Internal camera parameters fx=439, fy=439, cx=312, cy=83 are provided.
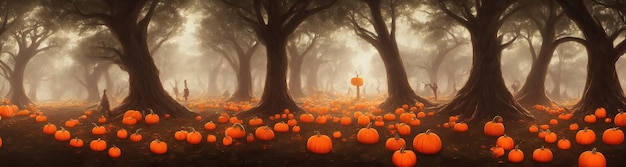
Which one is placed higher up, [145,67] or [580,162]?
[145,67]

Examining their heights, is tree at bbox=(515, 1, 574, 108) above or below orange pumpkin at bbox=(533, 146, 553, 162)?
above

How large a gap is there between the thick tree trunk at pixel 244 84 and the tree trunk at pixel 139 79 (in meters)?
13.4

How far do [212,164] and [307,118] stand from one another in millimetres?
6755

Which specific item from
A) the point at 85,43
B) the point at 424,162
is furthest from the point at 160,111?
the point at 85,43

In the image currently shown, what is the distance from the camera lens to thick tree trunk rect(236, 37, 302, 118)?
19.0 metres

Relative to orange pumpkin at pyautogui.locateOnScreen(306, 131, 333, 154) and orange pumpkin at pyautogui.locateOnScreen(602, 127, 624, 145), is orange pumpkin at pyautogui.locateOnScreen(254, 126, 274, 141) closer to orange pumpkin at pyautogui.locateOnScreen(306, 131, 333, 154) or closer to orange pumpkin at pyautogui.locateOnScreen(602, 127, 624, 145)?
orange pumpkin at pyautogui.locateOnScreen(306, 131, 333, 154)

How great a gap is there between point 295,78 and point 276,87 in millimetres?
19151

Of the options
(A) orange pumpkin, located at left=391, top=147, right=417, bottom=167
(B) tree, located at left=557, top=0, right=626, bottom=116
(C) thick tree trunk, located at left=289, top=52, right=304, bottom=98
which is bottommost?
(A) orange pumpkin, located at left=391, top=147, right=417, bottom=167

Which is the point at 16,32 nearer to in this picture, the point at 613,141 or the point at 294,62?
the point at 294,62

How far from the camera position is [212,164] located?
10242mm

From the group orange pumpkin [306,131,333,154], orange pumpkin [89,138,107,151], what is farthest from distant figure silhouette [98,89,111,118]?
orange pumpkin [306,131,333,154]

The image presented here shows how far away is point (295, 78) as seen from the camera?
3847 centimetres

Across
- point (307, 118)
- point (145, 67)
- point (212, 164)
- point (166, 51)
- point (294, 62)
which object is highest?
point (166, 51)

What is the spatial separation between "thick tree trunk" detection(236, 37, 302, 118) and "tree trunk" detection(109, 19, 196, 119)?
3256 millimetres
